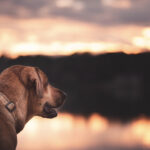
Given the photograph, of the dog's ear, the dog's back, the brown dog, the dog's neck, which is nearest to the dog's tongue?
the brown dog

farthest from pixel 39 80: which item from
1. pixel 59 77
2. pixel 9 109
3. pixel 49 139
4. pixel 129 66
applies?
pixel 129 66

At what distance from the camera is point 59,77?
3617 inches

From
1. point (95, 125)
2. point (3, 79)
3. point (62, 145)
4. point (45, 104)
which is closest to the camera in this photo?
point (3, 79)

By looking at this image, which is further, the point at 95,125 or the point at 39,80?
the point at 95,125

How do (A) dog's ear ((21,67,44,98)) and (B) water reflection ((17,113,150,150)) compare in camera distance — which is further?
(B) water reflection ((17,113,150,150))

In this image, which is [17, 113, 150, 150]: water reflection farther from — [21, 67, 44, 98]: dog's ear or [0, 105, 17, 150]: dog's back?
[0, 105, 17, 150]: dog's back

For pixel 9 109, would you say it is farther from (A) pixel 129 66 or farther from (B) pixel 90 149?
(A) pixel 129 66

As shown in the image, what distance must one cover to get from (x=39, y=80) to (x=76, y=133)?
1846cm

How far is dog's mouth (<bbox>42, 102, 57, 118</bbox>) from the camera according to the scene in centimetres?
451

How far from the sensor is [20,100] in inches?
160

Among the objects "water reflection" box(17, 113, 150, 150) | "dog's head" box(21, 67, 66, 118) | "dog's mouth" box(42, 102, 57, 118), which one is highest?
"dog's head" box(21, 67, 66, 118)

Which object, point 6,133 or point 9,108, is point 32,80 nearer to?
point 9,108

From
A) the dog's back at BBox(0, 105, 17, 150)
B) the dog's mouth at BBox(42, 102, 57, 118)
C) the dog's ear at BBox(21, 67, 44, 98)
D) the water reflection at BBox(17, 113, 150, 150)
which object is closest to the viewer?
the dog's back at BBox(0, 105, 17, 150)

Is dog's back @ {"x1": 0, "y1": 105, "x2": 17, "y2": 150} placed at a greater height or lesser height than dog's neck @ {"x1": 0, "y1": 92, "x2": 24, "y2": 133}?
lesser
